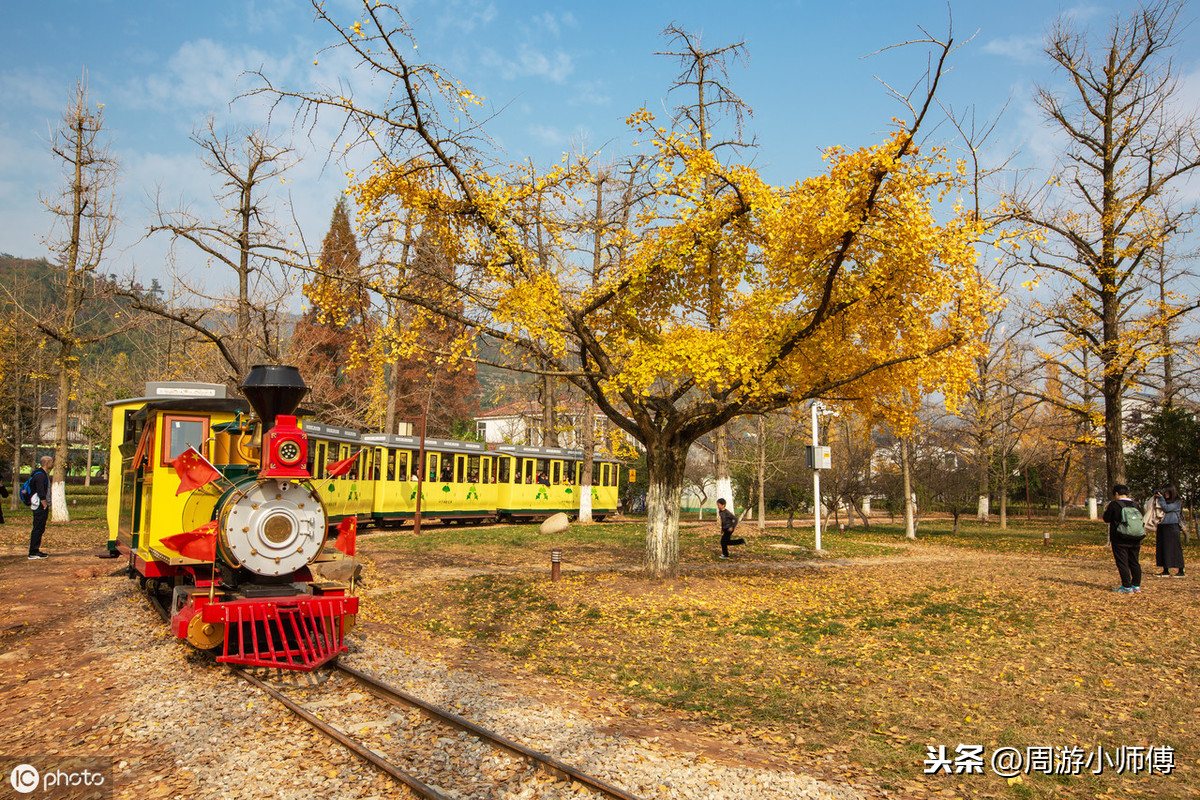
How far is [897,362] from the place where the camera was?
36.8 ft

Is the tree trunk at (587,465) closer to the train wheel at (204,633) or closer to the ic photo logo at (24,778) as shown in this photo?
the train wheel at (204,633)

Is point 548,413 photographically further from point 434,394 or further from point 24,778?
point 24,778

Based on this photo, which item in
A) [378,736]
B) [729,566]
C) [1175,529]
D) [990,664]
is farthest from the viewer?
[729,566]

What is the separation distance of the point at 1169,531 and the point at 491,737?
13031mm

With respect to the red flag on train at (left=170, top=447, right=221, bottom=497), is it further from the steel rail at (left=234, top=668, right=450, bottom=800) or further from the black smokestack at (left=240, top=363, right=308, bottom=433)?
the steel rail at (left=234, top=668, right=450, bottom=800)

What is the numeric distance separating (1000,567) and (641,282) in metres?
10.8

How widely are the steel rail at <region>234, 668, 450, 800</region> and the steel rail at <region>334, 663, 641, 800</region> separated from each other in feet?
2.16

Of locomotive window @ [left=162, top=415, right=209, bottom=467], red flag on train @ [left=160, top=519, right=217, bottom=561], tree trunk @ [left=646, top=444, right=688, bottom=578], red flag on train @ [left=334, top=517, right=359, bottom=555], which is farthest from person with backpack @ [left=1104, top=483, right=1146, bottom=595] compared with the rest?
locomotive window @ [left=162, top=415, right=209, bottom=467]

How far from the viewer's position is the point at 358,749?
4750 millimetres

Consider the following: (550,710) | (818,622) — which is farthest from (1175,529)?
(550,710)

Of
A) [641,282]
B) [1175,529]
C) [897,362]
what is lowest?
[1175,529]

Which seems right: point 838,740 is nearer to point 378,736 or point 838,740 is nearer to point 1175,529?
point 378,736

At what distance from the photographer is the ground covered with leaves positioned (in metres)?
5.17

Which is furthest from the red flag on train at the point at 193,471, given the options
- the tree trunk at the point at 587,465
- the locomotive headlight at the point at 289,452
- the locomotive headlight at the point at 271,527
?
the tree trunk at the point at 587,465
